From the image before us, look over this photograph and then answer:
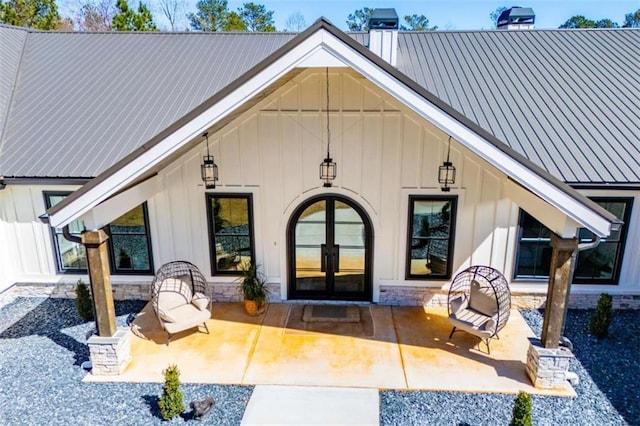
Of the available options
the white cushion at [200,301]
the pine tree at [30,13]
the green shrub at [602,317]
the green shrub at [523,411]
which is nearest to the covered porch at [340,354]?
the white cushion at [200,301]

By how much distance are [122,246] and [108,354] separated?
2867 millimetres

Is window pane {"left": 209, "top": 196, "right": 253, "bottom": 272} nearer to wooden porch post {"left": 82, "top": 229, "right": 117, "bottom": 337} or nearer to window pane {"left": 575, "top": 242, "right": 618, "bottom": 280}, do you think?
wooden porch post {"left": 82, "top": 229, "right": 117, "bottom": 337}

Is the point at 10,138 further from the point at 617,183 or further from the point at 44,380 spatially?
the point at 617,183

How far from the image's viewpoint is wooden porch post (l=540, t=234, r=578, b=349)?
5.84 metres

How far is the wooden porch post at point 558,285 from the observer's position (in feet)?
19.1

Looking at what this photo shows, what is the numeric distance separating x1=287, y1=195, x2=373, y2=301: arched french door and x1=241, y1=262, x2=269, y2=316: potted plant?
2.29 feet

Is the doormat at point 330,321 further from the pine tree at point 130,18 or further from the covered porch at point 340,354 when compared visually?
the pine tree at point 130,18

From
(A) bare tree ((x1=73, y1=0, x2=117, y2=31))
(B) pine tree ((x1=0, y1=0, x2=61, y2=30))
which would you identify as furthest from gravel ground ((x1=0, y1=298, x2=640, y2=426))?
(A) bare tree ((x1=73, y1=0, x2=117, y2=31))

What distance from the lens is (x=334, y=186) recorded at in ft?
27.3

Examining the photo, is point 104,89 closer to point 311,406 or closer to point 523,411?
point 311,406

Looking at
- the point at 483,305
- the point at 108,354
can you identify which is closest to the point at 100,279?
the point at 108,354

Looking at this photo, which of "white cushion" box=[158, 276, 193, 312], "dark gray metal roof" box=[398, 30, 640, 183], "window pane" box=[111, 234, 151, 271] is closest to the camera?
"white cushion" box=[158, 276, 193, 312]

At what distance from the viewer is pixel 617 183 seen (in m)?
7.44

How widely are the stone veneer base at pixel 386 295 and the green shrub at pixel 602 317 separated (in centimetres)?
96
